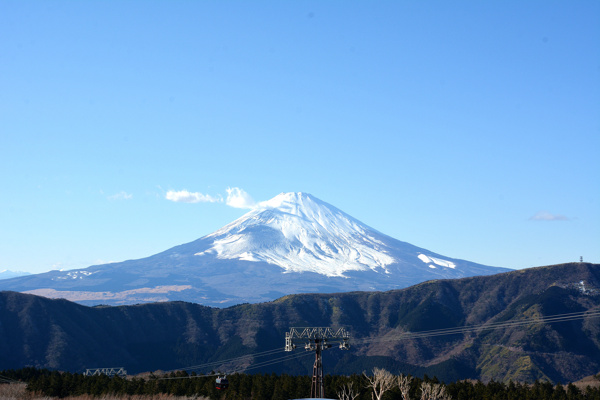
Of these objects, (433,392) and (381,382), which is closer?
(381,382)

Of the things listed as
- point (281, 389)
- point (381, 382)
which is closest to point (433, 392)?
point (381, 382)

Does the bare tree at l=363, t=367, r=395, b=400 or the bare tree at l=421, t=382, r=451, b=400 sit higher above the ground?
the bare tree at l=363, t=367, r=395, b=400

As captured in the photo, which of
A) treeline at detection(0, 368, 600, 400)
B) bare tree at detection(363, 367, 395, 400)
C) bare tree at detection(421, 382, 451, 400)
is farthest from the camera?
treeline at detection(0, 368, 600, 400)

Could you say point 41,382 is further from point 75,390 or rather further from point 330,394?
point 330,394

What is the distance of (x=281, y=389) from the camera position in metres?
141

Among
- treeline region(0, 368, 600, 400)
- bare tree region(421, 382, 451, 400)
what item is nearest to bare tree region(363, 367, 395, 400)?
treeline region(0, 368, 600, 400)

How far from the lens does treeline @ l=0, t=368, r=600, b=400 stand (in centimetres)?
13262

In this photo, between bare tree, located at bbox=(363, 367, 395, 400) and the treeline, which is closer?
bare tree, located at bbox=(363, 367, 395, 400)

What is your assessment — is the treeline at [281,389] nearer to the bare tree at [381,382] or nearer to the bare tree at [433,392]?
the bare tree at [433,392]

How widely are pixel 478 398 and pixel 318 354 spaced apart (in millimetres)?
56796

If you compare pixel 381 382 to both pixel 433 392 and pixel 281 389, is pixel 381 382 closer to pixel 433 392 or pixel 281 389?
pixel 433 392

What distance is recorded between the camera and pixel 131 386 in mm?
148000

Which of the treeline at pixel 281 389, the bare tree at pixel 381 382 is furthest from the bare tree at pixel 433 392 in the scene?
the bare tree at pixel 381 382

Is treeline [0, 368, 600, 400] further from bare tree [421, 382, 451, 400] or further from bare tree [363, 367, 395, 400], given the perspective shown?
bare tree [363, 367, 395, 400]
